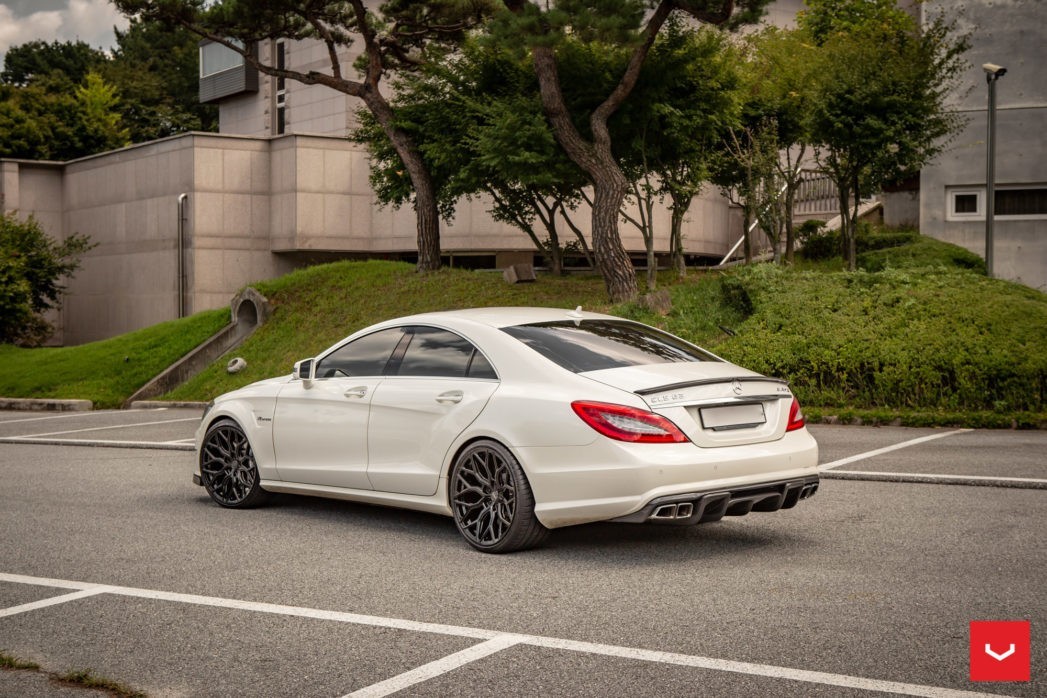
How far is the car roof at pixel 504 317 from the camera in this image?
7910mm

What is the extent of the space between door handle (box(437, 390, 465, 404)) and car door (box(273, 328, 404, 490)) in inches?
28.0

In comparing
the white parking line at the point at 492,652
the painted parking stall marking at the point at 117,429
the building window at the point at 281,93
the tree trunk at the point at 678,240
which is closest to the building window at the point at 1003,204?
the tree trunk at the point at 678,240

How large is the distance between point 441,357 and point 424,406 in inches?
15.2

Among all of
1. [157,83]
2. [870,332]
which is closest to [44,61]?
A: [157,83]

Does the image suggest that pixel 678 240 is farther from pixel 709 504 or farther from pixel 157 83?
pixel 157 83

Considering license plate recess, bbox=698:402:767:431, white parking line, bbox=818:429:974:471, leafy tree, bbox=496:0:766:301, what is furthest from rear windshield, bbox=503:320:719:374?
leafy tree, bbox=496:0:766:301

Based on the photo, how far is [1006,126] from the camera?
2681 centimetres

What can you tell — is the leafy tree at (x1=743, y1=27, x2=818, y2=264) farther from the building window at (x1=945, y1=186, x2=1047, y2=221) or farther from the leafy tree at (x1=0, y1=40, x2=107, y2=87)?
the leafy tree at (x1=0, y1=40, x2=107, y2=87)

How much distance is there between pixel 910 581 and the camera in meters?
6.24

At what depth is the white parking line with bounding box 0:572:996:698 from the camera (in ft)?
14.7

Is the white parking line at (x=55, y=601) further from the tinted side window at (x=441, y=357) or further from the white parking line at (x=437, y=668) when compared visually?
the tinted side window at (x=441, y=357)

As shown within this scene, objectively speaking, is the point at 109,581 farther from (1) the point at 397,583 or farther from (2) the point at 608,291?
(2) the point at 608,291

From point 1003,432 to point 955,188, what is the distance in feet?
48.5

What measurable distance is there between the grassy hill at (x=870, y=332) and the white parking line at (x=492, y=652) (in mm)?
10514
